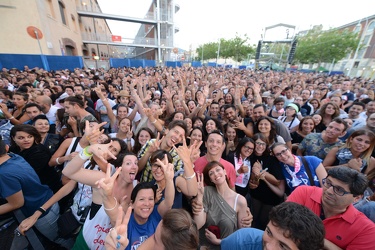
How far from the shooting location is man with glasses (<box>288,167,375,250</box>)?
1.44m

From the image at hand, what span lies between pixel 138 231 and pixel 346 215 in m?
1.99

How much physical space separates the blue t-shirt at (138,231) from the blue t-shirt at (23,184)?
1.38 metres

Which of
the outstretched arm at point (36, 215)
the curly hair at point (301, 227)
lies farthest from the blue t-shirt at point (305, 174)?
the outstretched arm at point (36, 215)

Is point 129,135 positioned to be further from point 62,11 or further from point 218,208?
point 62,11

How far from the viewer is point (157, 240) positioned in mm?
1451

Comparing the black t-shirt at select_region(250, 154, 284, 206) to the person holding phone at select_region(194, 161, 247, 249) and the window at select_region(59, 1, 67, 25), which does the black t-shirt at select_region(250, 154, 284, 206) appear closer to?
the person holding phone at select_region(194, 161, 247, 249)

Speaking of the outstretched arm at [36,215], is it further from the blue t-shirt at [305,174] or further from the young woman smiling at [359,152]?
the young woman smiling at [359,152]

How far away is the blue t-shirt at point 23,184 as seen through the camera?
1.80m

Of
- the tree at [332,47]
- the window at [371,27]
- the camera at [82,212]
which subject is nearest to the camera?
the camera at [82,212]

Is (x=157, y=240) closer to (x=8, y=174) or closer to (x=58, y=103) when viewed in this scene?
(x=8, y=174)

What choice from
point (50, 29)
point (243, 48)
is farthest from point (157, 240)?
point (243, 48)

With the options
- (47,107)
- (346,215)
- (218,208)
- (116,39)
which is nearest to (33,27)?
(47,107)

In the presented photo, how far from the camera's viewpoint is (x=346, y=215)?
1496 mm

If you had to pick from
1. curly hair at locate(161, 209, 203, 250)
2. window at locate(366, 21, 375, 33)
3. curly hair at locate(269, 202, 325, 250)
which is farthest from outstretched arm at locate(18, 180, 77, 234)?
window at locate(366, 21, 375, 33)
